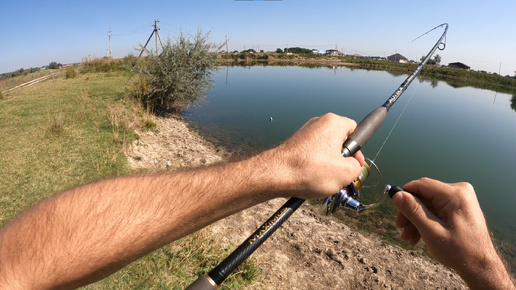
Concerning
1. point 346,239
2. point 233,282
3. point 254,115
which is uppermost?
point 254,115

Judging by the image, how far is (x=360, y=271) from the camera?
4.30 meters

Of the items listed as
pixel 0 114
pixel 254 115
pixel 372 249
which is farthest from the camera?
pixel 254 115

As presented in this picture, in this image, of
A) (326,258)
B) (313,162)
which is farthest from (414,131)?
(313,162)

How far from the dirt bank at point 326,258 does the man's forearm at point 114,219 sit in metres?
2.82

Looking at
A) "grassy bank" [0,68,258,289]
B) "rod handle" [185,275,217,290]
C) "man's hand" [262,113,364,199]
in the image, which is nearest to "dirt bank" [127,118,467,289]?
"grassy bank" [0,68,258,289]

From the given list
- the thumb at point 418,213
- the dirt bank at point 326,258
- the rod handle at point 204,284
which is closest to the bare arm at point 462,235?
the thumb at point 418,213

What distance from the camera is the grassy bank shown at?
10.9ft

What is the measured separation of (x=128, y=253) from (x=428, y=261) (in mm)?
5613

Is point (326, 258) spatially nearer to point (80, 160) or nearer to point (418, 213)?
point (418, 213)

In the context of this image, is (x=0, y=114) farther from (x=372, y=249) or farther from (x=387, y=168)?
(x=387, y=168)

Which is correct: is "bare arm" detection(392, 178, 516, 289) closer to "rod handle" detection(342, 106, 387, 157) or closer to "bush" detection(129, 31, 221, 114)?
"rod handle" detection(342, 106, 387, 157)

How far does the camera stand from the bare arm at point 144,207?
99 cm

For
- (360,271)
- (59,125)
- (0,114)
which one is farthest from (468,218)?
(0,114)

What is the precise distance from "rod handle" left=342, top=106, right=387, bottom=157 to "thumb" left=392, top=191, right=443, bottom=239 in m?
0.31
